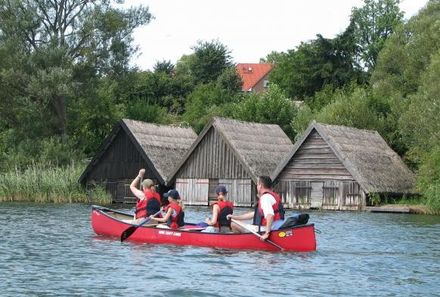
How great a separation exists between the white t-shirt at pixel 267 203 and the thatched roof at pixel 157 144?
32145mm

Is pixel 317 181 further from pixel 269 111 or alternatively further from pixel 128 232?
pixel 128 232

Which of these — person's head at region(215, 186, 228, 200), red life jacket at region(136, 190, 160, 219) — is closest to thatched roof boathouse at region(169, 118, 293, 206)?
red life jacket at region(136, 190, 160, 219)

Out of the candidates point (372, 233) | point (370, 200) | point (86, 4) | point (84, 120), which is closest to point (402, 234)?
point (372, 233)

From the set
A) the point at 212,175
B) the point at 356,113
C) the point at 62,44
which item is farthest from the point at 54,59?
the point at 356,113

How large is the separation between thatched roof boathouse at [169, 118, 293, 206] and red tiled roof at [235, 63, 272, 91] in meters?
80.5

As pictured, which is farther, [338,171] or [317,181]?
[317,181]

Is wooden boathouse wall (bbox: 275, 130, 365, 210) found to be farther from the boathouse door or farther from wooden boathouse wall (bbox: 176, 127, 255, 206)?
wooden boathouse wall (bbox: 176, 127, 255, 206)

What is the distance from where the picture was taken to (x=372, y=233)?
105 ft

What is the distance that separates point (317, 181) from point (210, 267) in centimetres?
3121

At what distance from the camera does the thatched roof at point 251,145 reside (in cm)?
5353

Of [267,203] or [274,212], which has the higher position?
[267,203]

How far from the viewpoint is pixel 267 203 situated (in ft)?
77.7

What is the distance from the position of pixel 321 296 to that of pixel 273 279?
212 centimetres

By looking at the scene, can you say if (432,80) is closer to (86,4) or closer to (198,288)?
(86,4)
